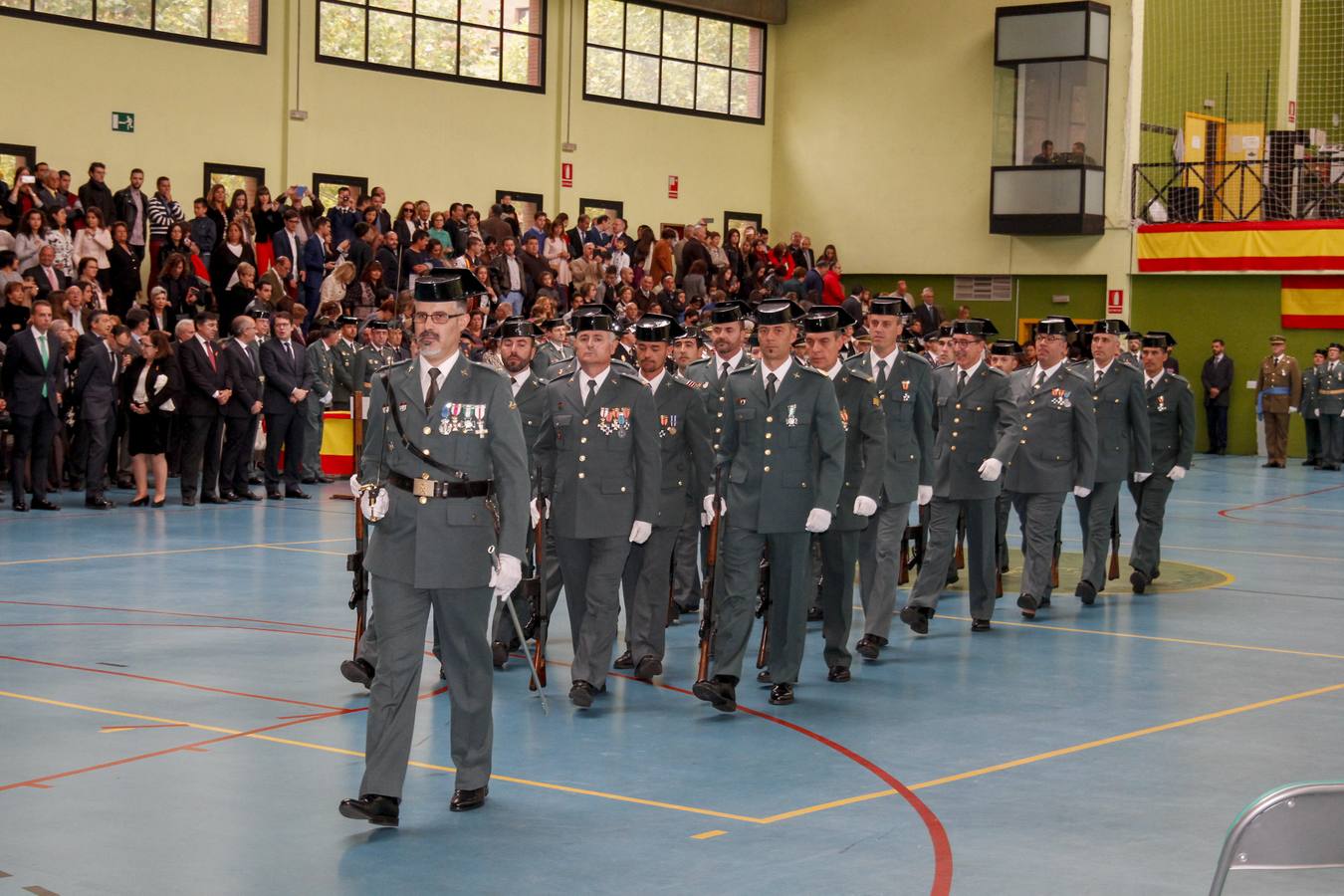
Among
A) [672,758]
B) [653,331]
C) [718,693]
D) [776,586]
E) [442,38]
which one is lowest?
[672,758]

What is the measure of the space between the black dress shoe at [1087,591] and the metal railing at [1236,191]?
20379mm

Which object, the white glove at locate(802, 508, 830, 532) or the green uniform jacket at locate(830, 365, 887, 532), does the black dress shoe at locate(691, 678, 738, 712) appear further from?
the green uniform jacket at locate(830, 365, 887, 532)

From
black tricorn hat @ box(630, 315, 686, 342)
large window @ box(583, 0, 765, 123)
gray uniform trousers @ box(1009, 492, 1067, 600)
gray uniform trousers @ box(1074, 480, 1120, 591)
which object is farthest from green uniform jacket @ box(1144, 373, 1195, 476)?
large window @ box(583, 0, 765, 123)

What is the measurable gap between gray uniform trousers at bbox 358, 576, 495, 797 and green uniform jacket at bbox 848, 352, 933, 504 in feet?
16.4

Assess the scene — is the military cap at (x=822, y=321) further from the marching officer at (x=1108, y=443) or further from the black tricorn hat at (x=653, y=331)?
the marching officer at (x=1108, y=443)

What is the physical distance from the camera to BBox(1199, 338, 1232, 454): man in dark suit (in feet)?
102

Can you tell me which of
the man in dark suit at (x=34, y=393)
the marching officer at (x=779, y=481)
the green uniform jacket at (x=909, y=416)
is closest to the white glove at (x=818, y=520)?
the marching officer at (x=779, y=481)

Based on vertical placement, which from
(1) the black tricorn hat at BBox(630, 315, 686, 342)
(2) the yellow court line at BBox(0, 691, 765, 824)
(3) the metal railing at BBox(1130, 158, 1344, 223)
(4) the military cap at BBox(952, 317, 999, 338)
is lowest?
(2) the yellow court line at BBox(0, 691, 765, 824)

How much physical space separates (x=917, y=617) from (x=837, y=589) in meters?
1.77

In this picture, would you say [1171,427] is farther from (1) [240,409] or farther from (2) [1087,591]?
(1) [240,409]

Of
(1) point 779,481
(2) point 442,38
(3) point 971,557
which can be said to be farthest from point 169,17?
(1) point 779,481

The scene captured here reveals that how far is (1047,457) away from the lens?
40.3ft

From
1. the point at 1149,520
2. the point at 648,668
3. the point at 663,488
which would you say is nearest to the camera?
the point at 648,668

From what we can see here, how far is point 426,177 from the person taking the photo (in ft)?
94.5
